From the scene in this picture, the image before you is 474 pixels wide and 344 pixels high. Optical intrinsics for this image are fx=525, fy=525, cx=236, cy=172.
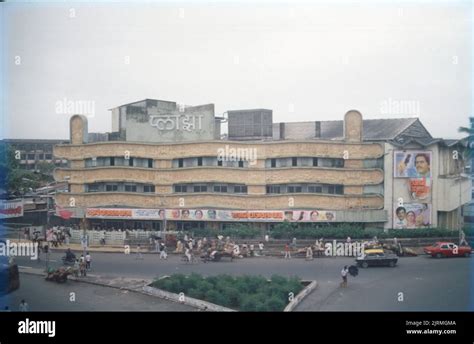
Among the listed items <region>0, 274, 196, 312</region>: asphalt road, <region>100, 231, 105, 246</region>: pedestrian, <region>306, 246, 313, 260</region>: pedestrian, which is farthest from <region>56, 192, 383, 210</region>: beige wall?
<region>0, 274, 196, 312</region>: asphalt road

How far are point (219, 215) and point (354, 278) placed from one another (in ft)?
26.0

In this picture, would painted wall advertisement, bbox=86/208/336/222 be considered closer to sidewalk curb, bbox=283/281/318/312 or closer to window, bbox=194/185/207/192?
window, bbox=194/185/207/192

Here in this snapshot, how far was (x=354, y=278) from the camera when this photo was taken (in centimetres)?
2062

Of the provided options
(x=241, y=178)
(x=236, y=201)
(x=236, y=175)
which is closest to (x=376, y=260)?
(x=236, y=201)

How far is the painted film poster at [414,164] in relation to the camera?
84.2 feet

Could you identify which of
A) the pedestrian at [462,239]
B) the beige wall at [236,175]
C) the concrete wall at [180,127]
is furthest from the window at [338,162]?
the pedestrian at [462,239]

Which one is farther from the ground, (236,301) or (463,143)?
(463,143)

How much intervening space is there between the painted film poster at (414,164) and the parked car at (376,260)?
534cm

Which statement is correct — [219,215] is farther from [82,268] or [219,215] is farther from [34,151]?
[34,151]

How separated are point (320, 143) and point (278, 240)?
219 inches

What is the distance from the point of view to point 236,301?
60.5 ft

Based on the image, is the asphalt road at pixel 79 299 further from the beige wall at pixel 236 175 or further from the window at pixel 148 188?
the beige wall at pixel 236 175
